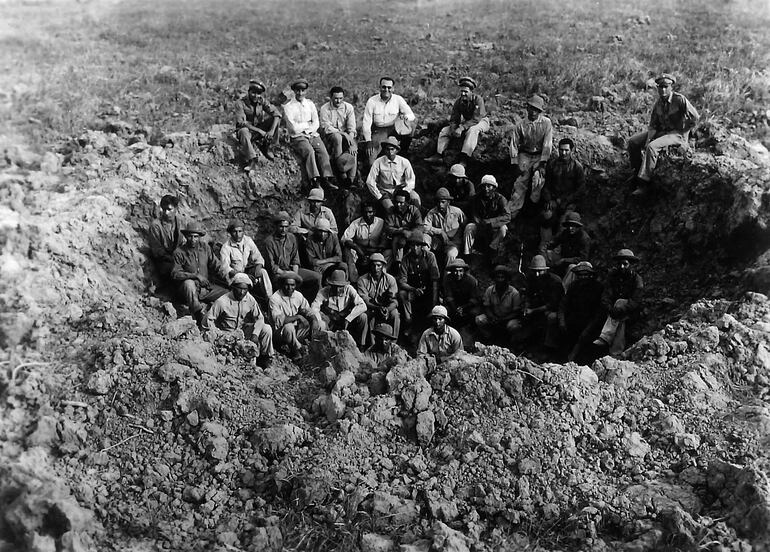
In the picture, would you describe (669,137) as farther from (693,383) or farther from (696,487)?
(696,487)

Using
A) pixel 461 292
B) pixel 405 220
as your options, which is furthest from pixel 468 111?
pixel 461 292

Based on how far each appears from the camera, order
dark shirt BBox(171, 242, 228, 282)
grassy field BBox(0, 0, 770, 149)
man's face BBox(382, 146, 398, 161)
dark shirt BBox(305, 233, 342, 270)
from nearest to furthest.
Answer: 1. dark shirt BBox(171, 242, 228, 282)
2. dark shirt BBox(305, 233, 342, 270)
3. man's face BBox(382, 146, 398, 161)
4. grassy field BBox(0, 0, 770, 149)

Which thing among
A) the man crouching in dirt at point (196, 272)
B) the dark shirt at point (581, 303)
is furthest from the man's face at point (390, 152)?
the dark shirt at point (581, 303)

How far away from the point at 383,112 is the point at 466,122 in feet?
5.09

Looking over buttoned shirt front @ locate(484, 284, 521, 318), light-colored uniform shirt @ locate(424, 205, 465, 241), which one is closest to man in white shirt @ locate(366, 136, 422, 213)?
light-colored uniform shirt @ locate(424, 205, 465, 241)

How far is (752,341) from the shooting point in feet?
25.6

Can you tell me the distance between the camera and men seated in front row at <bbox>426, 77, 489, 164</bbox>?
41.1 ft

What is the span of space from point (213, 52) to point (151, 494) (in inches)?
524

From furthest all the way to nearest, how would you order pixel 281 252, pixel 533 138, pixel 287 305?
pixel 533 138 → pixel 281 252 → pixel 287 305

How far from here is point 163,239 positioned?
10539 mm

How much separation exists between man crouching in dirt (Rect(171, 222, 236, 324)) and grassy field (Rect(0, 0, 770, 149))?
355cm

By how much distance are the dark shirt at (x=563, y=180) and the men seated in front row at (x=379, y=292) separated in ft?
10.4

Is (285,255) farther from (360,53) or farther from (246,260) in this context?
(360,53)

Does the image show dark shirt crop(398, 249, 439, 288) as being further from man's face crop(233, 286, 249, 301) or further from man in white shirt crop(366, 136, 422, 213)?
man's face crop(233, 286, 249, 301)
